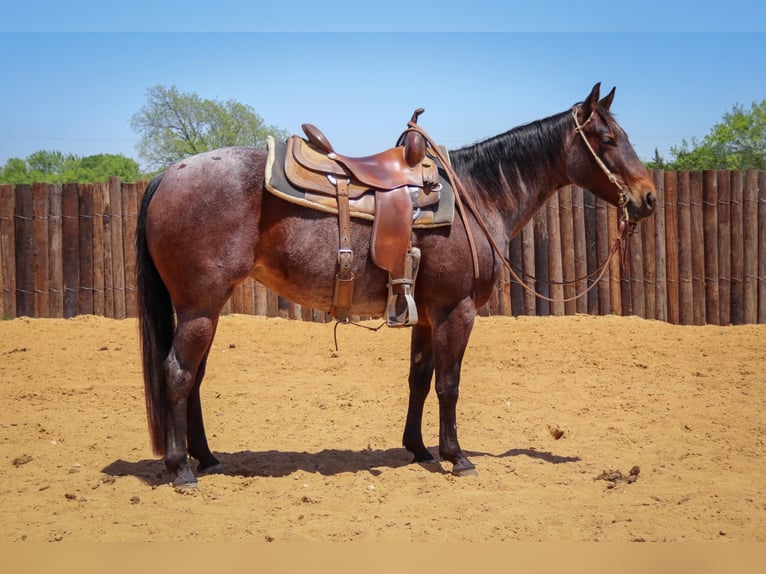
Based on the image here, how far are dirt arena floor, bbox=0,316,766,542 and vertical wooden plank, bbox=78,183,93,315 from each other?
0.39m

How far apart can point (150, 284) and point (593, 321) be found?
7023 millimetres

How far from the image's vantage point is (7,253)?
10.8 meters

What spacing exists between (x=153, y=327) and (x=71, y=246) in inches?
259

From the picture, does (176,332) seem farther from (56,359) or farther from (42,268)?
(42,268)

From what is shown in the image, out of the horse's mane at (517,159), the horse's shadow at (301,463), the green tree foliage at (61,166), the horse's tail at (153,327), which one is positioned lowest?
the horse's shadow at (301,463)

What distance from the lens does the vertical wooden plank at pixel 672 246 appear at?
10969 millimetres

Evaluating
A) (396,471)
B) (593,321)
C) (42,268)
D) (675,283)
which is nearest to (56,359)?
(42,268)

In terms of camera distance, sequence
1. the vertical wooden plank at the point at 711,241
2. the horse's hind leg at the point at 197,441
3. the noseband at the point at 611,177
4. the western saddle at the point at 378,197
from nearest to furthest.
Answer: the western saddle at the point at 378,197 < the horse's hind leg at the point at 197,441 < the noseband at the point at 611,177 < the vertical wooden plank at the point at 711,241

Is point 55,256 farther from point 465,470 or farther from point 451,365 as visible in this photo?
point 465,470

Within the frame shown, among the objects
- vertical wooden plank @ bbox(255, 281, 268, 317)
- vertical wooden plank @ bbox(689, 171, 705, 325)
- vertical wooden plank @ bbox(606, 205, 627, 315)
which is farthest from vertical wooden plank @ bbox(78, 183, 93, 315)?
vertical wooden plank @ bbox(689, 171, 705, 325)

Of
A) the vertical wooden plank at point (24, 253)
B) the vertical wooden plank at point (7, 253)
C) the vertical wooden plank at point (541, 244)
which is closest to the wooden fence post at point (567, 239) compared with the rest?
the vertical wooden plank at point (541, 244)

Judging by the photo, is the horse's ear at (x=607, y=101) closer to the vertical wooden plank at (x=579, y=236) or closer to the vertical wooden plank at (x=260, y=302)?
the vertical wooden plank at (x=579, y=236)

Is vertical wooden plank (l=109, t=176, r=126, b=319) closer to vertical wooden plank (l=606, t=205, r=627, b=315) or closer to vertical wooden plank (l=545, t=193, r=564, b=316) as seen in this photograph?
vertical wooden plank (l=545, t=193, r=564, b=316)

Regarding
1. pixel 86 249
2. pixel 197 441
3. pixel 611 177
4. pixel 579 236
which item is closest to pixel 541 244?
pixel 579 236
